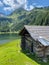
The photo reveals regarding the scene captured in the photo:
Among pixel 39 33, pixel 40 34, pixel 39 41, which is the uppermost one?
pixel 39 33

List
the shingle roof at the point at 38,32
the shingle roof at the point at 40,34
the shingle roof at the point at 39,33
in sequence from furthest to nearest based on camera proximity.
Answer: the shingle roof at the point at 38,32
the shingle roof at the point at 39,33
the shingle roof at the point at 40,34

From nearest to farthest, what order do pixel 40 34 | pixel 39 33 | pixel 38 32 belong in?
pixel 40 34 → pixel 39 33 → pixel 38 32

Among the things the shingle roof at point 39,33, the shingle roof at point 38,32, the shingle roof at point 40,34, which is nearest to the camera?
the shingle roof at point 40,34

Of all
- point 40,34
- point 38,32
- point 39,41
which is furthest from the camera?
point 38,32

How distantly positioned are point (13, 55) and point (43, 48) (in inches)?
200

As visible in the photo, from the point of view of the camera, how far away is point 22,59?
2642cm

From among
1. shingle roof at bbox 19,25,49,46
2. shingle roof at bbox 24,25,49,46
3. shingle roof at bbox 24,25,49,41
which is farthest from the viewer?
shingle roof at bbox 24,25,49,41

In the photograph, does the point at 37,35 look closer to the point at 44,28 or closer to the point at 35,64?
the point at 44,28

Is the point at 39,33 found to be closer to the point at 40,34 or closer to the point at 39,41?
the point at 40,34

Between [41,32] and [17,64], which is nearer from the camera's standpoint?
[17,64]

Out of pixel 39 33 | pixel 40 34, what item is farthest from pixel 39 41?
pixel 39 33

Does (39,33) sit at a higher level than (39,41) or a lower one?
higher

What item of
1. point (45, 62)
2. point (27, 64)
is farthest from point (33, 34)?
point (27, 64)

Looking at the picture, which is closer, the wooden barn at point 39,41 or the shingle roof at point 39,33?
the wooden barn at point 39,41
